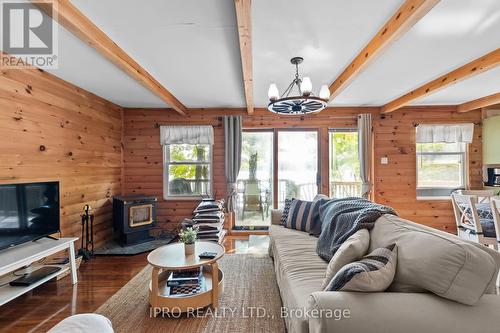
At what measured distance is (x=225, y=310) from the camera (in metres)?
2.12

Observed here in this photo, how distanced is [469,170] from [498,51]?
288 centimetres

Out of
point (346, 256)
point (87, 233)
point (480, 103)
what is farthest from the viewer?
point (480, 103)

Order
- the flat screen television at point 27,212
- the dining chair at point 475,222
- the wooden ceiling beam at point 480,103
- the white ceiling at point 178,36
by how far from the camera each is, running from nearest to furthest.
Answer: the white ceiling at point 178,36 → the flat screen television at point 27,212 → the dining chair at point 475,222 → the wooden ceiling beam at point 480,103

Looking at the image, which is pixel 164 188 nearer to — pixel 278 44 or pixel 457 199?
pixel 278 44

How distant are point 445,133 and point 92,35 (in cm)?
549

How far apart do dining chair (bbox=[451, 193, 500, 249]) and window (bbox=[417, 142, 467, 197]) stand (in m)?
1.51

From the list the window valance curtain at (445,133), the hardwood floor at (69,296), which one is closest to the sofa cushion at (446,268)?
the hardwood floor at (69,296)

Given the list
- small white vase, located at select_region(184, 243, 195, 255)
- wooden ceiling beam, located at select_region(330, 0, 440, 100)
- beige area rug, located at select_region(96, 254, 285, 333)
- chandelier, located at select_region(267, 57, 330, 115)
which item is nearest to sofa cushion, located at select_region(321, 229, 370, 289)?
beige area rug, located at select_region(96, 254, 285, 333)

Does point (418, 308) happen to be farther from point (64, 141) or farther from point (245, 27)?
point (64, 141)

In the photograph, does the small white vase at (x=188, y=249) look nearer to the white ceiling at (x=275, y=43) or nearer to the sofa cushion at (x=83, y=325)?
the sofa cushion at (x=83, y=325)

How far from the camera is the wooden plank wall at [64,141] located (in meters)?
2.48

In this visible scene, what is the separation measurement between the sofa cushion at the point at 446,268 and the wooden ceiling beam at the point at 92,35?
8.63ft

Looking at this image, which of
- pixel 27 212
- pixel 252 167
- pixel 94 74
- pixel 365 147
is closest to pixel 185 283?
pixel 27 212

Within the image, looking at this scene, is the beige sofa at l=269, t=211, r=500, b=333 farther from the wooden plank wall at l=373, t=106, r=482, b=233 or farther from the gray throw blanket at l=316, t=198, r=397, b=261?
the wooden plank wall at l=373, t=106, r=482, b=233
